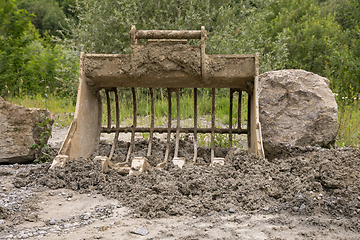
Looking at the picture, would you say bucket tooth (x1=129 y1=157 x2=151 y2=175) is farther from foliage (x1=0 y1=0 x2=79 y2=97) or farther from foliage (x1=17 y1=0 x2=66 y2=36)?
foliage (x1=17 y1=0 x2=66 y2=36)

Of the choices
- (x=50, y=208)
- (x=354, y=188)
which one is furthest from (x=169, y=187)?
(x=354, y=188)

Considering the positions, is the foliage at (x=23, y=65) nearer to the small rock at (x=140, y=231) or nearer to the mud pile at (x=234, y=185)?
the mud pile at (x=234, y=185)

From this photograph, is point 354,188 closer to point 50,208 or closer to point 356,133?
point 50,208

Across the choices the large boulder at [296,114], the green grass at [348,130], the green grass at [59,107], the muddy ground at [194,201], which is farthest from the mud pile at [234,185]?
the green grass at [59,107]

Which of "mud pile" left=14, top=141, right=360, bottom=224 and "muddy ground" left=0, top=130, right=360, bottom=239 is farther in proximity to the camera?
"mud pile" left=14, top=141, right=360, bottom=224

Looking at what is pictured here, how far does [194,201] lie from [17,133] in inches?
93.4

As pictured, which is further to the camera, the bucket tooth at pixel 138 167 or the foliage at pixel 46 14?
the foliage at pixel 46 14

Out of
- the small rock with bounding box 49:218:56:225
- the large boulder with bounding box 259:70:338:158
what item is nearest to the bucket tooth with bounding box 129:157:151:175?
the small rock with bounding box 49:218:56:225

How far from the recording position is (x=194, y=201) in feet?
8.64

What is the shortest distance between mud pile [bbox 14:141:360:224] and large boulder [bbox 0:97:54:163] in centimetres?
59

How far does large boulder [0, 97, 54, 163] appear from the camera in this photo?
385 cm

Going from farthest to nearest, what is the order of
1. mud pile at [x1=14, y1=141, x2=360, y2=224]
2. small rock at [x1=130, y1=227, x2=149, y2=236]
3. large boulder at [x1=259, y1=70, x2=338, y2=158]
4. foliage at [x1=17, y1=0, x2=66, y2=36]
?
foliage at [x1=17, y1=0, x2=66, y2=36] < large boulder at [x1=259, y1=70, x2=338, y2=158] < mud pile at [x1=14, y1=141, x2=360, y2=224] < small rock at [x1=130, y1=227, x2=149, y2=236]

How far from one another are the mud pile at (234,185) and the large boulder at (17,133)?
1.94 ft

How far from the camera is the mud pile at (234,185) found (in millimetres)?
2510
